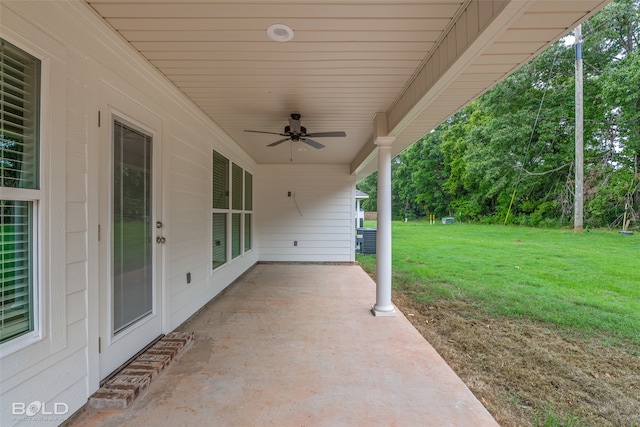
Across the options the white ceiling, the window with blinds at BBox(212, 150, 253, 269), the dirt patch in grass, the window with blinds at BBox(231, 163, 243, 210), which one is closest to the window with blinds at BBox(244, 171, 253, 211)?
the window with blinds at BBox(212, 150, 253, 269)

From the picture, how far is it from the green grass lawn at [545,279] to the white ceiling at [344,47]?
2.94 metres

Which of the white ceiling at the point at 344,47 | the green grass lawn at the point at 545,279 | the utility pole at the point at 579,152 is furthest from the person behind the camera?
the utility pole at the point at 579,152

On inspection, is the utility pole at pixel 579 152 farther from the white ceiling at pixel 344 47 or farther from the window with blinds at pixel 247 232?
the window with blinds at pixel 247 232

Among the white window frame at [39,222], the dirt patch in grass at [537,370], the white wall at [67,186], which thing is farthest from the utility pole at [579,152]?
the white window frame at [39,222]

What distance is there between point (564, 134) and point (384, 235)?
15.9m

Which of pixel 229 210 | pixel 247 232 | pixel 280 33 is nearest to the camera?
pixel 280 33

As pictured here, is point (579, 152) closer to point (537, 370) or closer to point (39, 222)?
point (537, 370)

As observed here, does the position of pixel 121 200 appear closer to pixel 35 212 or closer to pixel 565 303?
pixel 35 212

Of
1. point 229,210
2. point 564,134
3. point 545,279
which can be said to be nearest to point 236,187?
point 229,210

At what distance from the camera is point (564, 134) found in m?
14.1

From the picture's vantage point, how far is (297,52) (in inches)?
86.2

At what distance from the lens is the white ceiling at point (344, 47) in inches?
65.1

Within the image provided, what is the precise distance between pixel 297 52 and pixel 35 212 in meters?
1.93

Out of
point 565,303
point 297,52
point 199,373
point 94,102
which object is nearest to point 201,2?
point 297,52
